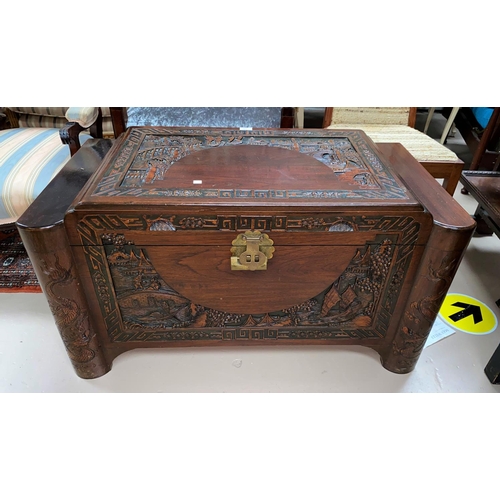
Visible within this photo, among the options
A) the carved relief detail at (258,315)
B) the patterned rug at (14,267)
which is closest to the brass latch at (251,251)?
the carved relief detail at (258,315)

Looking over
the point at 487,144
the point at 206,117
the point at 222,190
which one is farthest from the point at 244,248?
the point at 487,144

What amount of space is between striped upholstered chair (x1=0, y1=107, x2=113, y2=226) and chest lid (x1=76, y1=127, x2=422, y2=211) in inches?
11.2

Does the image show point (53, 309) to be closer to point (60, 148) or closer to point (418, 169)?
point (60, 148)

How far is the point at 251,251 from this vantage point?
1.07m

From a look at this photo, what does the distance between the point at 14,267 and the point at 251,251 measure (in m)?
1.26

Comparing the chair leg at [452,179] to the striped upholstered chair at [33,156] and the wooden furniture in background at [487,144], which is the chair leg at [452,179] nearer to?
the wooden furniture in background at [487,144]

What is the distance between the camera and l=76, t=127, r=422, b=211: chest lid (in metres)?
1.04

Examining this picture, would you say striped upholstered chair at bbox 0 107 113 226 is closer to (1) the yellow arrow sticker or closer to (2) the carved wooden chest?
(2) the carved wooden chest

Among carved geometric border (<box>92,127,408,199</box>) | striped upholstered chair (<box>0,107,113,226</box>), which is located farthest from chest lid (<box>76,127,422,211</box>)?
striped upholstered chair (<box>0,107,113,226</box>)

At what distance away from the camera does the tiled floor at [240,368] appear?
49.3 inches

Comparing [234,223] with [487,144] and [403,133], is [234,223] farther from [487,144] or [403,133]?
[487,144]

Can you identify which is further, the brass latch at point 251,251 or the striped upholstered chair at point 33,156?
the striped upholstered chair at point 33,156

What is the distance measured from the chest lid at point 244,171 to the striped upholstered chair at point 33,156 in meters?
0.28

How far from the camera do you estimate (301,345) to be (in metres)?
1.35
